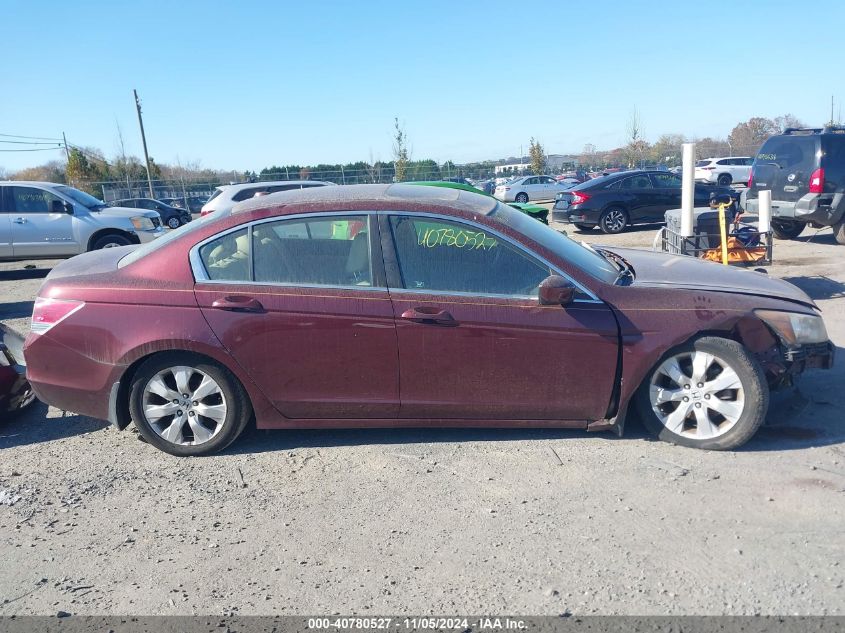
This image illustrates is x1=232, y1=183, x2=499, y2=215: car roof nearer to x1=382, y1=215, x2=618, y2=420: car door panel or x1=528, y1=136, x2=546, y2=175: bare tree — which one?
x1=382, y1=215, x2=618, y2=420: car door panel

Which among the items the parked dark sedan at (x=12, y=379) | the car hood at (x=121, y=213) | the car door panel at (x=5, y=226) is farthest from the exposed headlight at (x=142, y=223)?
the parked dark sedan at (x=12, y=379)

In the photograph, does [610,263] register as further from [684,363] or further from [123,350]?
[123,350]

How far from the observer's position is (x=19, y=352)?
5.40 metres

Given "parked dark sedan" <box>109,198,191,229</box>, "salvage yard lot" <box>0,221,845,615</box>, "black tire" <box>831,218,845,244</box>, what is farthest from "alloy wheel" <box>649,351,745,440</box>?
"parked dark sedan" <box>109,198,191,229</box>

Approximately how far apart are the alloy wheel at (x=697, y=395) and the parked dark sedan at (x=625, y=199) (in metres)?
13.0

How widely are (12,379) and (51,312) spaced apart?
39.4 inches

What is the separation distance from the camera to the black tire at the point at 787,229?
13180 millimetres

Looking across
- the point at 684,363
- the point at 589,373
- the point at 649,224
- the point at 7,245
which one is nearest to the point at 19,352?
the point at 589,373

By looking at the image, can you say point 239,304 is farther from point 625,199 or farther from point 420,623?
point 625,199

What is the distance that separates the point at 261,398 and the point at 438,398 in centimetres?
110

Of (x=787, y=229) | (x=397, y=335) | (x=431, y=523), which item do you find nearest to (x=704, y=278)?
(x=397, y=335)

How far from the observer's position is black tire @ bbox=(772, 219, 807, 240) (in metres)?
13.2

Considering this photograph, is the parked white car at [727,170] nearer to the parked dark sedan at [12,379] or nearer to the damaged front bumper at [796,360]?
the damaged front bumper at [796,360]

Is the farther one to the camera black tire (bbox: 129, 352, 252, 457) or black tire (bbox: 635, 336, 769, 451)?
black tire (bbox: 129, 352, 252, 457)
